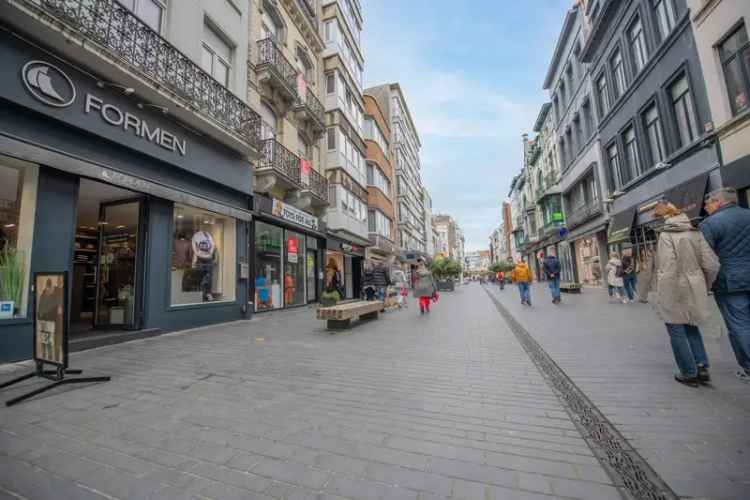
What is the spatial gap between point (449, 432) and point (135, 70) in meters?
8.46

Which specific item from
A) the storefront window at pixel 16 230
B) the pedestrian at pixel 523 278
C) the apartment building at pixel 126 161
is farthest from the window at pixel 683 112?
the storefront window at pixel 16 230

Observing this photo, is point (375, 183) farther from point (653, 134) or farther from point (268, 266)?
point (653, 134)

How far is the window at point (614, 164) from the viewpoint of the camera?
1864 cm

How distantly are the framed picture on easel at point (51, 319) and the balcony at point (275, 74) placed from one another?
10.4 meters

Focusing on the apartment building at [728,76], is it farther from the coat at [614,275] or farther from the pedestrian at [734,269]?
the pedestrian at [734,269]

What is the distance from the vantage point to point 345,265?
67.8 feet

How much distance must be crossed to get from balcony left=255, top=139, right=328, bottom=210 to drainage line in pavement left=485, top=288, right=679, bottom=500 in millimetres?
10342

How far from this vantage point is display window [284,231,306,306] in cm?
1371

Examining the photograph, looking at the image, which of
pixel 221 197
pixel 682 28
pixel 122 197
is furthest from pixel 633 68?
pixel 122 197

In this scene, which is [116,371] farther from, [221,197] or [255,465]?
[221,197]

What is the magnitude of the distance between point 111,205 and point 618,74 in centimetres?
2338

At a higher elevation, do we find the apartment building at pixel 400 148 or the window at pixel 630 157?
the apartment building at pixel 400 148

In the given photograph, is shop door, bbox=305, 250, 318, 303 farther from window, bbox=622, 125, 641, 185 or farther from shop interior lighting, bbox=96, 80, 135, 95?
window, bbox=622, 125, 641, 185

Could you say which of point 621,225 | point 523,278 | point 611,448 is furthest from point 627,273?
point 611,448
